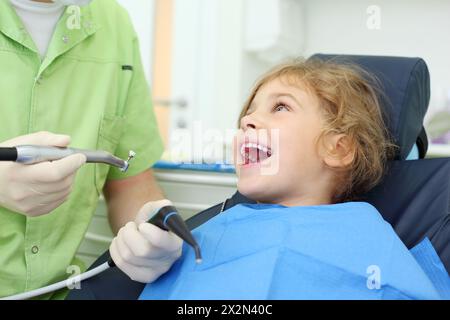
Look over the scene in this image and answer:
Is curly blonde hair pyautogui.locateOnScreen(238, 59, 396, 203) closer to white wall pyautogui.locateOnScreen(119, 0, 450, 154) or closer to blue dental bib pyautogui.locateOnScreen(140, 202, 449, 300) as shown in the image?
blue dental bib pyautogui.locateOnScreen(140, 202, 449, 300)

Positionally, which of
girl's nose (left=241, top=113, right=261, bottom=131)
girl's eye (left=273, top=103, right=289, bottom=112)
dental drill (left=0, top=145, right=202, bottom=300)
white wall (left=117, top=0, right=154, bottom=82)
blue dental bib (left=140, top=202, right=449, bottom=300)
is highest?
white wall (left=117, top=0, right=154, bottom=82)

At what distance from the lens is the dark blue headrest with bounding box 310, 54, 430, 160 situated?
45.2 inches

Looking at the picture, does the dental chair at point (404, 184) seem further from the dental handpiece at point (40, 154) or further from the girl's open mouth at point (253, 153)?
the dental handpiece at point (40, 154)

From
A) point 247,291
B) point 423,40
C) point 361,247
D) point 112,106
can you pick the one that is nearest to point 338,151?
point 361,247

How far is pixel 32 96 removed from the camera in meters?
1.10

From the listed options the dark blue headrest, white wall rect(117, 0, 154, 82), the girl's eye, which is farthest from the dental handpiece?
white wall rect(117, 0, 154, 82)

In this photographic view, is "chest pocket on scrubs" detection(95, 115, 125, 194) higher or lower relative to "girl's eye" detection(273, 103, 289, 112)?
lower

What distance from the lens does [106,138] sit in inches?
48.4

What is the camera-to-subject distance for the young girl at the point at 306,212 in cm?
81

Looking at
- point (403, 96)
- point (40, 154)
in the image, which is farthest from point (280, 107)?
point (40, 154)

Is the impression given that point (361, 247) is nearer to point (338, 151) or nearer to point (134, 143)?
point (338, 151)

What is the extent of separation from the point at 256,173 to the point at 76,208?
1.41 ft

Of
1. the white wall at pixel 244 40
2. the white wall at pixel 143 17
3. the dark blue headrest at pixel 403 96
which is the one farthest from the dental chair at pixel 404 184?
the white wall at pixel 143 17

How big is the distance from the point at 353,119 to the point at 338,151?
75 millimetres
